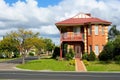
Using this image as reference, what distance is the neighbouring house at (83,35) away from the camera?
49781 millimetres

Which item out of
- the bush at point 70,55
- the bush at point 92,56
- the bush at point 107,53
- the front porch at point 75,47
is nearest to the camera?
the bush at point 107,53

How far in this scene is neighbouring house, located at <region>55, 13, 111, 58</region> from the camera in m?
49.8

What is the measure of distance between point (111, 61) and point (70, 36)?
389 inches

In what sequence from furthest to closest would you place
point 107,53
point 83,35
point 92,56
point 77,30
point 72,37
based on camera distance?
point 77,30, point 83,35, point 72,37, point 92,56, point 107,53

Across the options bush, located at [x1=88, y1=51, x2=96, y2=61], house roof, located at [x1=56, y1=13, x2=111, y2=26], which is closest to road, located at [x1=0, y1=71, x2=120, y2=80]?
bush, located at [x1=88, y1=51, x2=96, y2=61]

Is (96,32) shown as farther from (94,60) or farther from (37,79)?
(37,79)

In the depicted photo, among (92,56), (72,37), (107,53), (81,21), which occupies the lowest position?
(92,56)

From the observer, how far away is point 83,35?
51.0 meters

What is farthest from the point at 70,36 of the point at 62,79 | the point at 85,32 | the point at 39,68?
the point at 62,79

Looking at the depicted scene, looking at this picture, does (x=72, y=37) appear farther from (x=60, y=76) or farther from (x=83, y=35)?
(x=60, y=76)

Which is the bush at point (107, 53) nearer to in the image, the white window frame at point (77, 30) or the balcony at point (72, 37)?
the balcony at point (72, 37)

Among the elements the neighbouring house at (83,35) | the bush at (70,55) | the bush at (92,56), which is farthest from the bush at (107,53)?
the bush at (70,55)

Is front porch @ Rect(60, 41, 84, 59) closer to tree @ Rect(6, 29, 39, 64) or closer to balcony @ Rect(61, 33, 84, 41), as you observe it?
balcony @ Rect(61, 33, 84, 41)

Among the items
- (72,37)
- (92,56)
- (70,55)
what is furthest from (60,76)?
(72,37)
